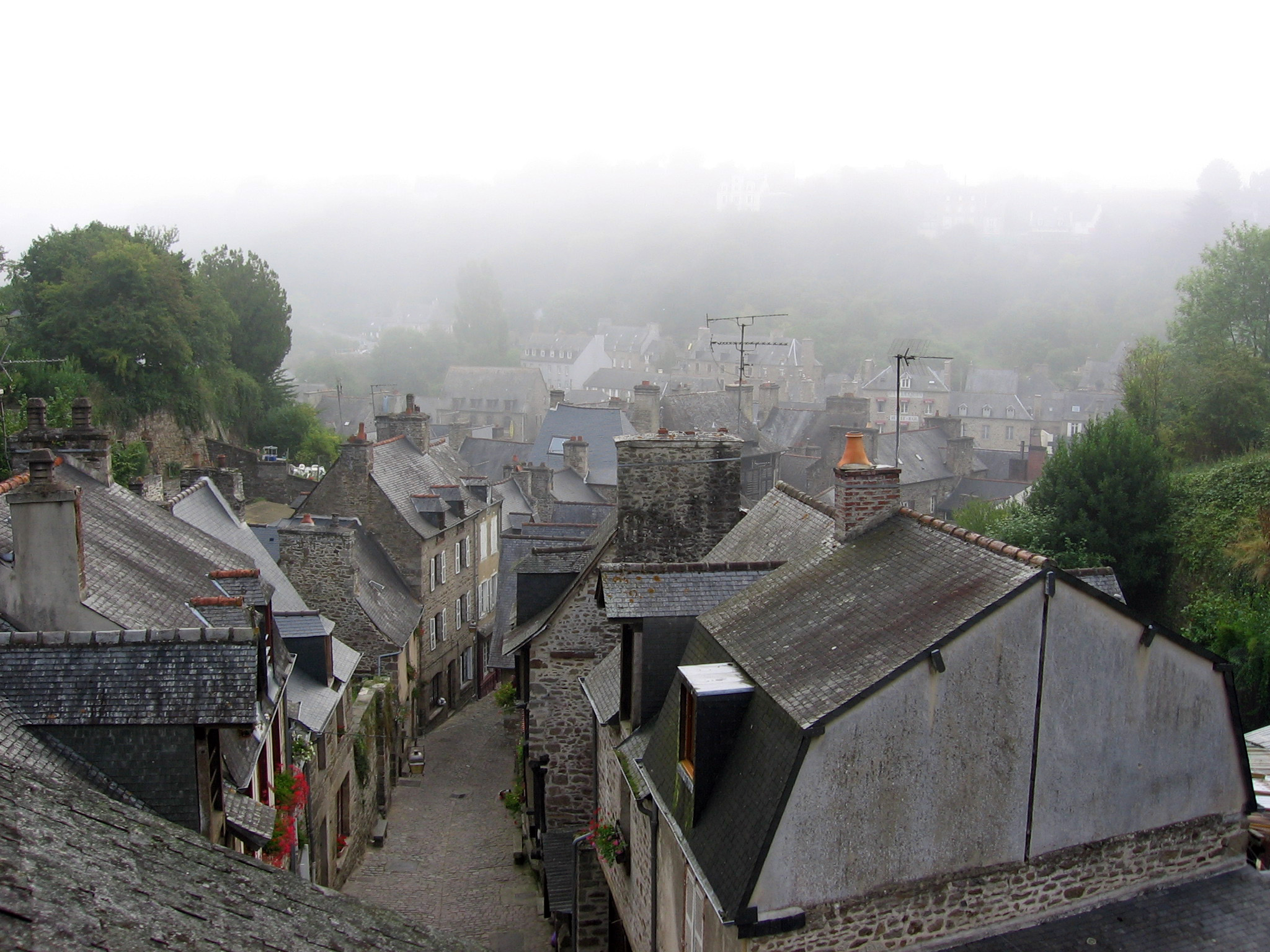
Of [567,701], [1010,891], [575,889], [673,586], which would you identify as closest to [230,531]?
[567,701]

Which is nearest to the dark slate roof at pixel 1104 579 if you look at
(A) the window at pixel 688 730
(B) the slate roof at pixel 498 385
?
(A) the window at pixel 688 730

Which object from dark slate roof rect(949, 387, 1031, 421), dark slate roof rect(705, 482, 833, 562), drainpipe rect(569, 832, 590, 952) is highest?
dark slate roof rect(949, 387, 1031, 421)

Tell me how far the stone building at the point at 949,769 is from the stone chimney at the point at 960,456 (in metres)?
34.7

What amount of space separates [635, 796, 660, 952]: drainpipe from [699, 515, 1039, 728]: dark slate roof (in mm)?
1685

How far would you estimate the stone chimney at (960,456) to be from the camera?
41.7 m

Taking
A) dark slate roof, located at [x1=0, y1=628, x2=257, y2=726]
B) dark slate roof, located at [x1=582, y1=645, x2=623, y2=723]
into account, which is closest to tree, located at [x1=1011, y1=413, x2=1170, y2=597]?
dark slate roof, located at [x1=582, y1=645, x2=623, y2=723]

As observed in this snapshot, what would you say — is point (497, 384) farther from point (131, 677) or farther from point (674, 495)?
point (131, 677)

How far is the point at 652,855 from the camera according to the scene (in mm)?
9133

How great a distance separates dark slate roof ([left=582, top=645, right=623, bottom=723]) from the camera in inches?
450

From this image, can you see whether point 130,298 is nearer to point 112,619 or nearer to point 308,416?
point 308,416

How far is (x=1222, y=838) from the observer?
26.7ft

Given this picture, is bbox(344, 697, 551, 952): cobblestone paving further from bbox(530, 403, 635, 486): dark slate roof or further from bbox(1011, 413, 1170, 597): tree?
bbox(530, 403, 635, 486): dark slate roof

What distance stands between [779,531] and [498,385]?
6129 cm

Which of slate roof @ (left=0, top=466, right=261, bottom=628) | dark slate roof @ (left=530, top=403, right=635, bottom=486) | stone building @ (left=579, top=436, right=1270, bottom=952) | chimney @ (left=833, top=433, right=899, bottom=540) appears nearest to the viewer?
stone building @ (left=579, top=436, right=1270, bottom=952)
